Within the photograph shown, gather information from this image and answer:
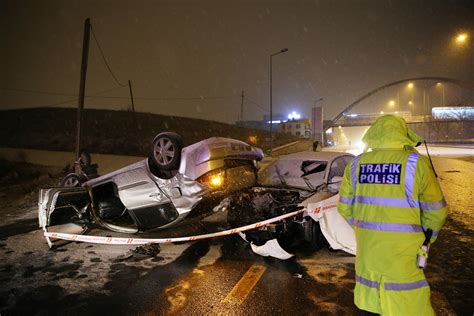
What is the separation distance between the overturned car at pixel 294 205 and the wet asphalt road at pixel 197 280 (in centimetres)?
26

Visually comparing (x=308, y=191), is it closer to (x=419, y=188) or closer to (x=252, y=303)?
(x=252, y=303)

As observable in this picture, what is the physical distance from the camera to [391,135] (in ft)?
7.45

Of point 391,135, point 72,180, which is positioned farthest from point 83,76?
point 391,135

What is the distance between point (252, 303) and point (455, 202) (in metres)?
7.61

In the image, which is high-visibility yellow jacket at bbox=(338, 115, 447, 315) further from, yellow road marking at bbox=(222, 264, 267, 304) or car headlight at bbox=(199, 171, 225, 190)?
car headlight at bbox=(199, 171, 225, 190)

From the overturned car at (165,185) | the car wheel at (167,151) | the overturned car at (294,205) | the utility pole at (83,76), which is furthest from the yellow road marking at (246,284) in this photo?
the utility pole at (83,76)

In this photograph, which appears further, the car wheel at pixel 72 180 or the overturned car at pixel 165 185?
the car wheel at pixel 72 180

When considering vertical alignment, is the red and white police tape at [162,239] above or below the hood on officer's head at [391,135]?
below

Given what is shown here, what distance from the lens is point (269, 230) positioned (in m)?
5.09

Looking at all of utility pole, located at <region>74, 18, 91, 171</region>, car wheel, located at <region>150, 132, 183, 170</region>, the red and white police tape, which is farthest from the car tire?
utility pole, located at <region>74, 18, 91, 171</region>

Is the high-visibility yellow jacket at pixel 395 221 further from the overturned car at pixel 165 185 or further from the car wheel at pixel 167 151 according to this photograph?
the car wheel at pixel 167 151

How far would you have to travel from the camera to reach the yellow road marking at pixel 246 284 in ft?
12.7

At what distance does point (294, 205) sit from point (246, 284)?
61.6 inches

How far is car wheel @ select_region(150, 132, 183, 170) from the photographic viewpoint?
18.0 ft
